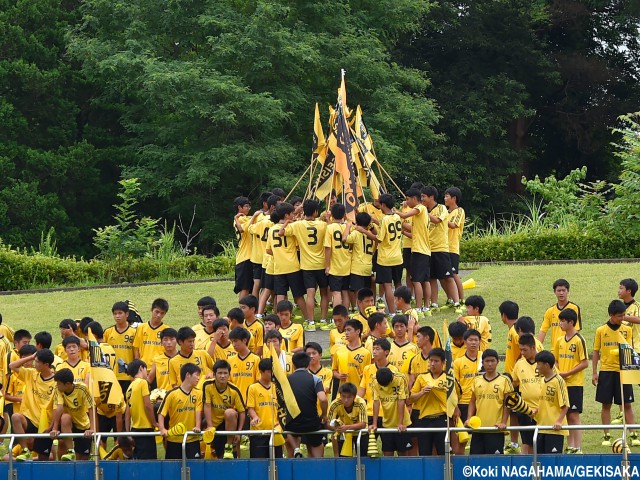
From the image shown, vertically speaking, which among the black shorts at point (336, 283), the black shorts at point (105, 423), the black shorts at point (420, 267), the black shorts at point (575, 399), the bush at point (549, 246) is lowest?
the black shorts at point (105, 423)

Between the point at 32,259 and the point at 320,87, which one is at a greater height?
the point at 320,87

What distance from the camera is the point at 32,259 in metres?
26.6

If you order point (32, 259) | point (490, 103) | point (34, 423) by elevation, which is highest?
point (490, 103)

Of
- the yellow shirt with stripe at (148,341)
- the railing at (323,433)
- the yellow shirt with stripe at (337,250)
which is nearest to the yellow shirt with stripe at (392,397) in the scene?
the railing at (323,433)

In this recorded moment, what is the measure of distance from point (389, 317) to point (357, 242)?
3.79 feet

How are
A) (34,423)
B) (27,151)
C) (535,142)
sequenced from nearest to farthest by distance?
(34,423)
(27,151)
(535,142)

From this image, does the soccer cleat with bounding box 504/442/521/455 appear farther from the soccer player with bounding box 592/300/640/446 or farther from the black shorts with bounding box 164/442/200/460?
the black shorts with bounding box 164/442/200/460

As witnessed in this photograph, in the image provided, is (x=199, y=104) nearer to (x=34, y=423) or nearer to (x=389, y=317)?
(x=389, y=317)

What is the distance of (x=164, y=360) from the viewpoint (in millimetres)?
14602

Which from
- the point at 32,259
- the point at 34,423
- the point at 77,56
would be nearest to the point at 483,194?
the point at 77,56

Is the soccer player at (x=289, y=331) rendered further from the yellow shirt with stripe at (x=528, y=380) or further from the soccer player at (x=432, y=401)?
the yellow shirt with stripe at (x=528, y=380)

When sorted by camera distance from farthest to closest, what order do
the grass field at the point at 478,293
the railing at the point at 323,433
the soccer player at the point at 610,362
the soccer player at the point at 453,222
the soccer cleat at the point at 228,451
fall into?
the grass field at the point at 478,293 → the soccer player at the point at 453,222 → the soccer player at the point at 610,362 → the soccer cleat at the point at 228,451 → the railing at the point at 323,433

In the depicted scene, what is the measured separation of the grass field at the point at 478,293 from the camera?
20.4 meters

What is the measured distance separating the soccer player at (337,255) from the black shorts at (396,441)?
5712mm
